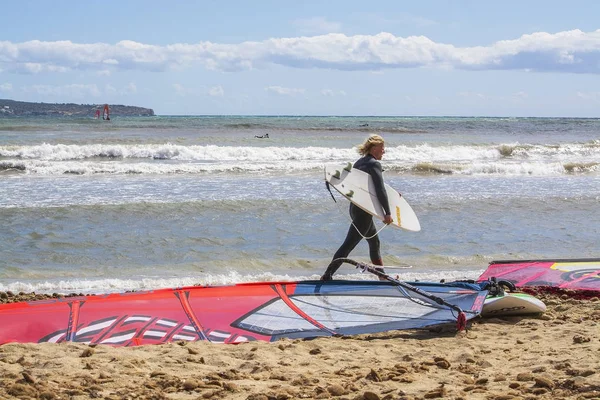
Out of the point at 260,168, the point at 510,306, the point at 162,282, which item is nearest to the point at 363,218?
the point at 510,306

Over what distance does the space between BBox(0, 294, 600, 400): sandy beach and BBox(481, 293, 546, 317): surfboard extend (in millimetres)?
460

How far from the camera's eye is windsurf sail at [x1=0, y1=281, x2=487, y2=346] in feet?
15.7

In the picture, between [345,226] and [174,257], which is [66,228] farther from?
[345,226]

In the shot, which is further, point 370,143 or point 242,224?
point 242,224

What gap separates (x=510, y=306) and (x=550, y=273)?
5.28 feet

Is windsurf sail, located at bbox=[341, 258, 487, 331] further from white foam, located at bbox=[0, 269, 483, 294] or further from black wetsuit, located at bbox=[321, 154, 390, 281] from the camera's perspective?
white foam, located at bbox=[0, 269, 483, 294]

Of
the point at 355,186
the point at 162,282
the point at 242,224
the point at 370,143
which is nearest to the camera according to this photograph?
the point at 355,186

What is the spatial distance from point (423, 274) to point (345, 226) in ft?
8.24

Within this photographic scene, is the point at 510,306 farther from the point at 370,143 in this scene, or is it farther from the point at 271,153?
the point at 271,153

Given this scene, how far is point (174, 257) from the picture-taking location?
852 centimetres

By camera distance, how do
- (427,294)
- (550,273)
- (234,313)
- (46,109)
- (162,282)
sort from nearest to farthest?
1. (234,313)
2. (427,294)
3. (550,273)
4. (162,282)
5. (46,109)

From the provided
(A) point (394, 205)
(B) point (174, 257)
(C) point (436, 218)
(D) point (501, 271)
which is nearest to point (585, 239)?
(C) point (436, 218)

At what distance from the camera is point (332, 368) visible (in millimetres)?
4215

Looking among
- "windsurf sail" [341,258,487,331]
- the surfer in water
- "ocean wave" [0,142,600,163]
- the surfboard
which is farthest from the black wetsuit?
"ocean wave" [0,142,600,163]
